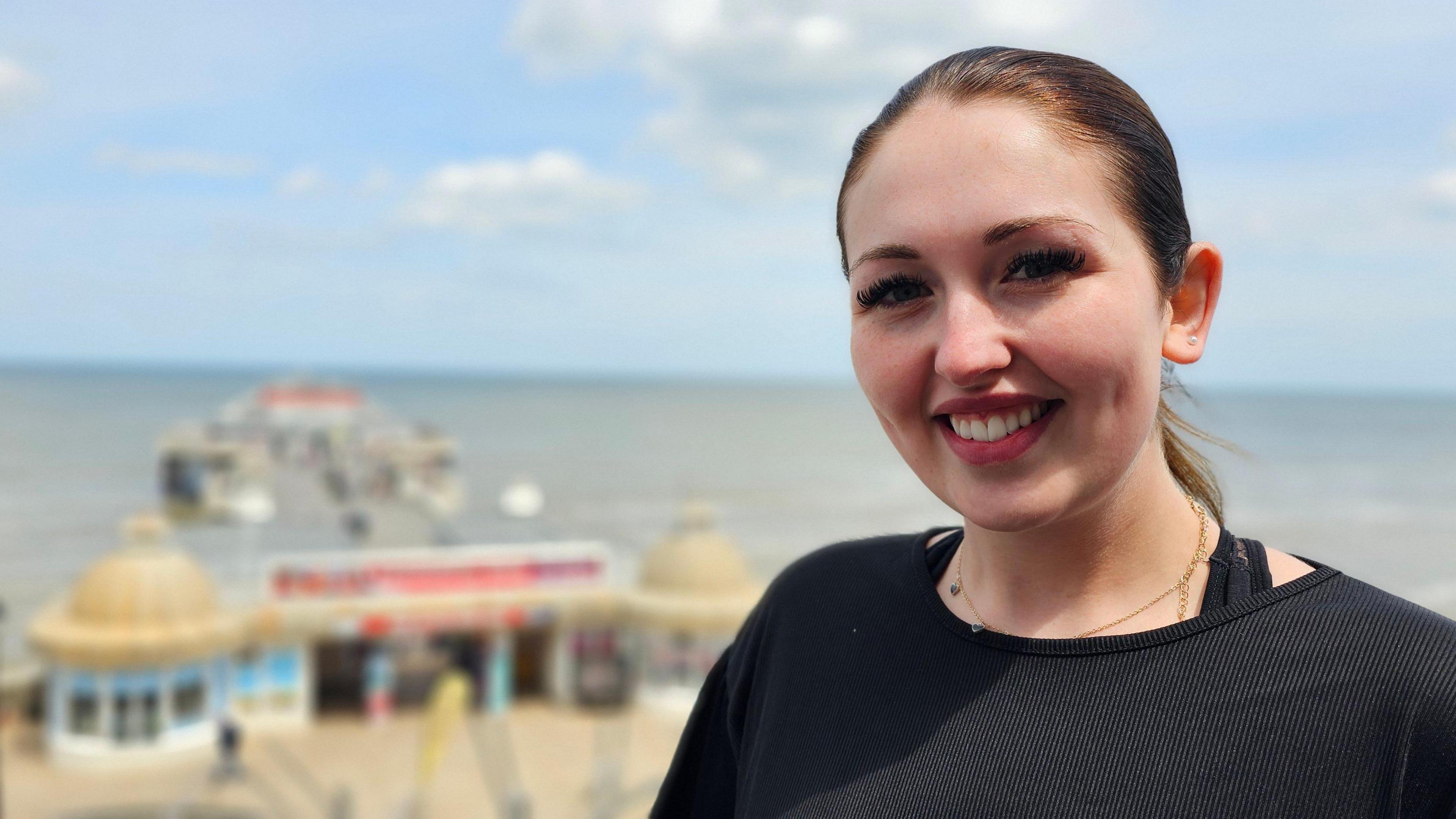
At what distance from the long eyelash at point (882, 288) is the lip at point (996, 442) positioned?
0.17 m

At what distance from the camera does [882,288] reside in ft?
4.97

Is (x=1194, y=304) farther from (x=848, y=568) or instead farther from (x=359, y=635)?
(x=359, y=635)

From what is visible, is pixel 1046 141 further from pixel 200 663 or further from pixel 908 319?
pixel 200 663

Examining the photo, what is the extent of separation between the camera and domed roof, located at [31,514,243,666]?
13.5 meters

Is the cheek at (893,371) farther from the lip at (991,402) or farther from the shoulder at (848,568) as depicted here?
the shoulder at (848,568)

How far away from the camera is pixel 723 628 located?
1537 cm

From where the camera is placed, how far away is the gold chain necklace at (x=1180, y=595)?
150 centimetres

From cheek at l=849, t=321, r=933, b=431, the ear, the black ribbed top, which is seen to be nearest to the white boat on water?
the black ribbed top

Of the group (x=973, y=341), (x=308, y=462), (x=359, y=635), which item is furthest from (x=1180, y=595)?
(x=308, y=462)

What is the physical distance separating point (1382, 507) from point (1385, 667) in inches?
1988

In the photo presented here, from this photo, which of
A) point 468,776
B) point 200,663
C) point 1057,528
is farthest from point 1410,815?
point 200,663

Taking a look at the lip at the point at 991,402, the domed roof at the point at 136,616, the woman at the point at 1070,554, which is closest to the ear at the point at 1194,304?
the woman at the point at 1070,554

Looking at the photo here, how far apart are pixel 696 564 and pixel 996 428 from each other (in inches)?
570

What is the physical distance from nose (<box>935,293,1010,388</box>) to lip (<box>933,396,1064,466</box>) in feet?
0.17
